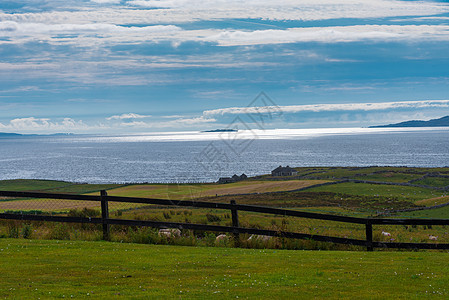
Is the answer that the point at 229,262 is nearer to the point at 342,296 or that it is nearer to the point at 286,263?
the point at 286,263

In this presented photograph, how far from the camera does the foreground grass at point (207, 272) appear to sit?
838 centimetres

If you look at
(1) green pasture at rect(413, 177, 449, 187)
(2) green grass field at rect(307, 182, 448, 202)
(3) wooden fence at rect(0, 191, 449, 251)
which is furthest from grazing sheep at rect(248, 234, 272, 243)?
(1) green pasture at rect(413, 177, 449, 187)

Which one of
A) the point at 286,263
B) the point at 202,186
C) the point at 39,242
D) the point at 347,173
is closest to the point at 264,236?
the point at 286,263

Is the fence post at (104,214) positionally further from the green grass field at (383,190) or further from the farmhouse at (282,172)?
the farmhouse at (282,172)

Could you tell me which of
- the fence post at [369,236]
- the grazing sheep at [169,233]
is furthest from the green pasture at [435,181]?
Result: the grazing sheep at [169,233]

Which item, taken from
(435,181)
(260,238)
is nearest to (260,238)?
(260,238)

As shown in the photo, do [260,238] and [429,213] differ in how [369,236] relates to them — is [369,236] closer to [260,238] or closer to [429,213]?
[260,238]

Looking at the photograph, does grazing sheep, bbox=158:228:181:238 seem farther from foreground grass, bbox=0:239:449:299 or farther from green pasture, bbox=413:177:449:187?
green pasture, bbox=413:177:449:187

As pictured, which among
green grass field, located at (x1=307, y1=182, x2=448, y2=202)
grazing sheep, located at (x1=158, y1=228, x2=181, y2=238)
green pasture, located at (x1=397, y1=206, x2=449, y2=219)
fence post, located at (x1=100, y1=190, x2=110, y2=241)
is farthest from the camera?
green grass field, located at (x1=307, y1=182, x2=448, y2=202)

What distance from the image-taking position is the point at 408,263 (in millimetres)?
11078

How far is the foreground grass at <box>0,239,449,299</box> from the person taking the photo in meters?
8.38

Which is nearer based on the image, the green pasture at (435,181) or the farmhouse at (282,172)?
the green pasture at (435,181)

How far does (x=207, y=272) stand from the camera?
9.98 m

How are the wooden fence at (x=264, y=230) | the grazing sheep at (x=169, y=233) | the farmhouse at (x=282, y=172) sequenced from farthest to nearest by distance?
1. the farmhouse at (x=282, y=172)
2. the grazing sheep at (x=169, y=233)
3. the wooden fence at (x=264, y=230)
